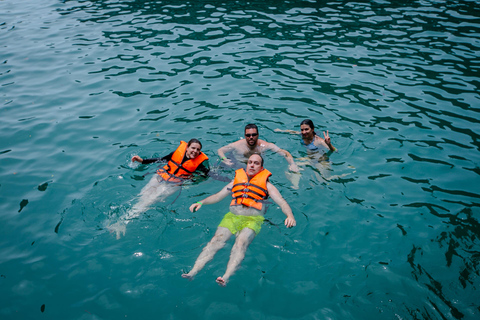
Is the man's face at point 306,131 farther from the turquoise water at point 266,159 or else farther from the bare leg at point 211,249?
the bare leg at point 211,249

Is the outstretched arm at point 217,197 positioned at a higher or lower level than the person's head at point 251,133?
lower

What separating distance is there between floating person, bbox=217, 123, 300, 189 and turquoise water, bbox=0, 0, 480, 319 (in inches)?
16.0

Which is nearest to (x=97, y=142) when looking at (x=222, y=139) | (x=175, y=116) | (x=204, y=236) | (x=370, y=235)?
(x=175, y=116)

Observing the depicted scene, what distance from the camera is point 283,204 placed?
6699mm

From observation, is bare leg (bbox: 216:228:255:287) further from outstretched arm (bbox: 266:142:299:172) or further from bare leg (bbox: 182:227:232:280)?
outstretched arm (bbox: 266:142:299:172)

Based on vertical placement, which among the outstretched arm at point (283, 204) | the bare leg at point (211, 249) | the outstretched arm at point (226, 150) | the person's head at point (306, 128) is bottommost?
the outstretched arm at point (226, 150)

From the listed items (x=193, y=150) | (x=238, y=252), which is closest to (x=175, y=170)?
(x=193, y=150)

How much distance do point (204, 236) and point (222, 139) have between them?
11.7 feet

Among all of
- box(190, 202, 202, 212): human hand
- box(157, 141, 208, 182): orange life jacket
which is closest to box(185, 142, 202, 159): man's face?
box(157, 141, 208, 182): orange life jacket

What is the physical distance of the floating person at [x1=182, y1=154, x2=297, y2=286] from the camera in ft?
19.4

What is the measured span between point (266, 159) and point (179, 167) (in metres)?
2.13

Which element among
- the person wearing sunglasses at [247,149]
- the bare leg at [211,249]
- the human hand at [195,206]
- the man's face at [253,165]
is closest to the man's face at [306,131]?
the person wearing sunglasses at [247,149]

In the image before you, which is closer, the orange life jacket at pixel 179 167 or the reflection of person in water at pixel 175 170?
the reflection of person in water at pixel 175 170

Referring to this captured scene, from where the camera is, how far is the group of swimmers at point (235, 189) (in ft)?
19.9
